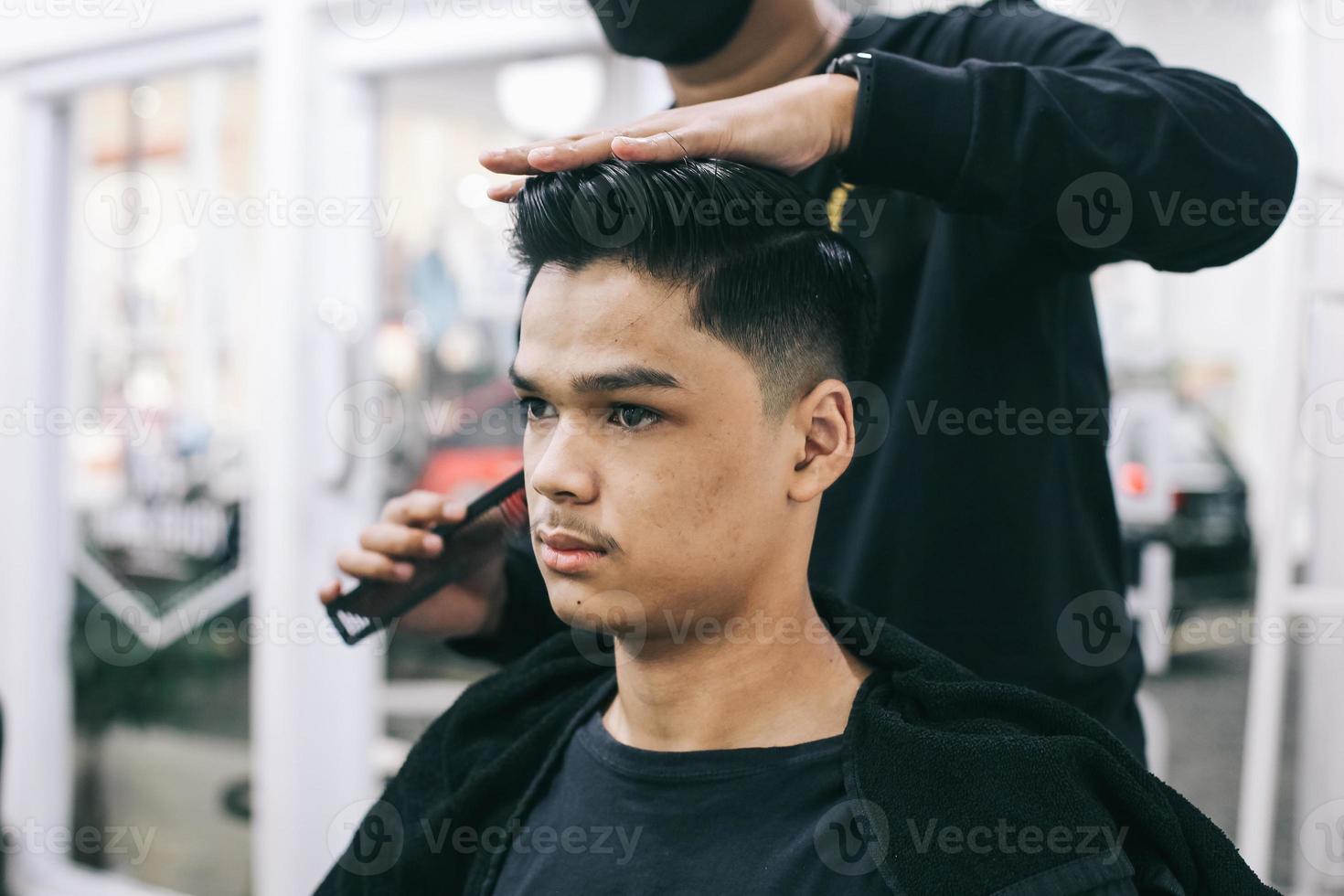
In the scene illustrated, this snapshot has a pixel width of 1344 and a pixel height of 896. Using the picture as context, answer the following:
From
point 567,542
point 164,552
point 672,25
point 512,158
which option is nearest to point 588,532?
point 567,542

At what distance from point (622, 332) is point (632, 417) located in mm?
80

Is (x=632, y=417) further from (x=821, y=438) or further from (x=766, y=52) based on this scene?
(x=766, y=52)

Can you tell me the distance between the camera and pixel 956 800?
0.99 m

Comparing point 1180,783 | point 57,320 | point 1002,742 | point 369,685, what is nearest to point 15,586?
point 57,320

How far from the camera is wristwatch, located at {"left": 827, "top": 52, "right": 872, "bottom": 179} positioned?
39.3 inches

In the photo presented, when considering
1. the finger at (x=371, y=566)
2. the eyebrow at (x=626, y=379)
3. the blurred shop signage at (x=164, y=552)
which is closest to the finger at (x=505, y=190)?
the eyebrow at (x=626, y=379)

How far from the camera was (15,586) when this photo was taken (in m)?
3.41

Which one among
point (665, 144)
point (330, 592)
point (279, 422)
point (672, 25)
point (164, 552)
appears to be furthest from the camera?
point (164, 552)

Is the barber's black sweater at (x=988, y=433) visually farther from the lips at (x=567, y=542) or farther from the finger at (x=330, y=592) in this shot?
the finger at (x=330, y=592)

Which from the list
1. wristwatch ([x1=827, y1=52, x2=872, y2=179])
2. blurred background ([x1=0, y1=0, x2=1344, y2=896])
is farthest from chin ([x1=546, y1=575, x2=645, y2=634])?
blurred background ([x1=0, y1=0, x2=1344, y2=896])

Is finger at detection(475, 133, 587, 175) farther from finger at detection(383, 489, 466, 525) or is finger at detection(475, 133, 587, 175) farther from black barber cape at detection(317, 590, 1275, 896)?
black barber cape at detection(317, 590, 1275, 896)

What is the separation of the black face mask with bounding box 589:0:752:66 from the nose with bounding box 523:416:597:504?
468 mm

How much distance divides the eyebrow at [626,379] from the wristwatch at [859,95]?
0.26 metres

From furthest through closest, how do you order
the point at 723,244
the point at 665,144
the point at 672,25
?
the point at 672,25
the point at 723,244
the point at 665,144
